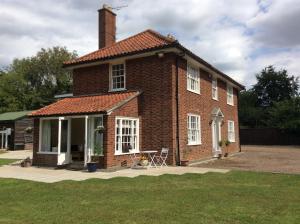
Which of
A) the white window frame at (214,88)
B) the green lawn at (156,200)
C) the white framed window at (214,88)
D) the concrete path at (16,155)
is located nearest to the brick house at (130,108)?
the white window frame at (214,88)

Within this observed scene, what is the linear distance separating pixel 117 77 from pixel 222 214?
13.0 m

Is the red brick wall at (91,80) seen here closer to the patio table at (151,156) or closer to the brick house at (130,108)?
the brick house at (130,108)

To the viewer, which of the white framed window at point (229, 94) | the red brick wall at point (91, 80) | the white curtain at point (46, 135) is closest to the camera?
the white curtain at point (46, 135)

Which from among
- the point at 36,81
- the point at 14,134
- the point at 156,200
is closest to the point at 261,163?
the point at 156,200

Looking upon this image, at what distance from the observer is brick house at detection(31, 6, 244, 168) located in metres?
16.2

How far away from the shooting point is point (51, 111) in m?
17.6

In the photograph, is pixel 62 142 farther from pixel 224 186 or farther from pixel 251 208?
pixel 251 208

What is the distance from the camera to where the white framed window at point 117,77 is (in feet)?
62.3

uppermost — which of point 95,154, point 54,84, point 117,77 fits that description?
point 54,84

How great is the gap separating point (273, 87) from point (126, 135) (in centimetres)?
4563

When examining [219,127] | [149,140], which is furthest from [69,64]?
[219,127]

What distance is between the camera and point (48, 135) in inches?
702

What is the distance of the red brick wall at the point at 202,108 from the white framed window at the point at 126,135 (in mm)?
2290

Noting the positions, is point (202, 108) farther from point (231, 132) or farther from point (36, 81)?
point (36, 81)
